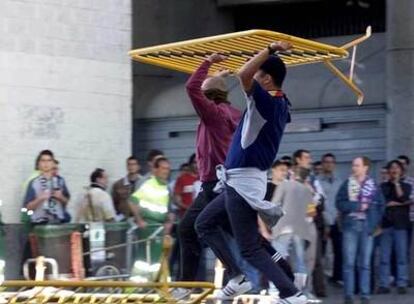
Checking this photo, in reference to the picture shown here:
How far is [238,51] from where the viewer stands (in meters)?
9.75

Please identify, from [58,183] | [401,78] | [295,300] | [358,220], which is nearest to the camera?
[295,300]

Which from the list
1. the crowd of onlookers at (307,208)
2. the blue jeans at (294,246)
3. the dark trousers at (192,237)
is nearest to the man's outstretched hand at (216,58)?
the dark trousers at (192,237)

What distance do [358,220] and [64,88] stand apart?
4144 mm

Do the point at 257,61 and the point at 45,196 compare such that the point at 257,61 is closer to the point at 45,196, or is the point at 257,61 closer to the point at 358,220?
the point at 45,196

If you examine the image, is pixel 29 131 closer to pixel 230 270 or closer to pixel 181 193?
pixel 181 193

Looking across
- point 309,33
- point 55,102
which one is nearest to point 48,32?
point 55,102

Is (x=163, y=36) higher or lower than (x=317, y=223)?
higher

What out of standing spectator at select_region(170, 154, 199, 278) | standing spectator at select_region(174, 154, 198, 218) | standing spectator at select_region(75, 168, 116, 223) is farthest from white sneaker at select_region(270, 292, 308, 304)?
standing spectator at select_region(174, 154, 198, 218)

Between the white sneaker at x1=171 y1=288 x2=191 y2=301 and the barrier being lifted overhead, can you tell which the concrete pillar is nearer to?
the barrier being lifted overhead

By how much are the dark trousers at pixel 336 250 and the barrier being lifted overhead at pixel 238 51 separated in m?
8.31

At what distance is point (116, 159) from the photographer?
18.1m

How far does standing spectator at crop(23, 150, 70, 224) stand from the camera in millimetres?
16109

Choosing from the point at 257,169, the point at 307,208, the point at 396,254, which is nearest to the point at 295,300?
the point at 257,169

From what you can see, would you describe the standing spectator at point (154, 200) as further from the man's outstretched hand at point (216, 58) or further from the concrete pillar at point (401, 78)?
the man's outstretched hand at point (216, 58)
